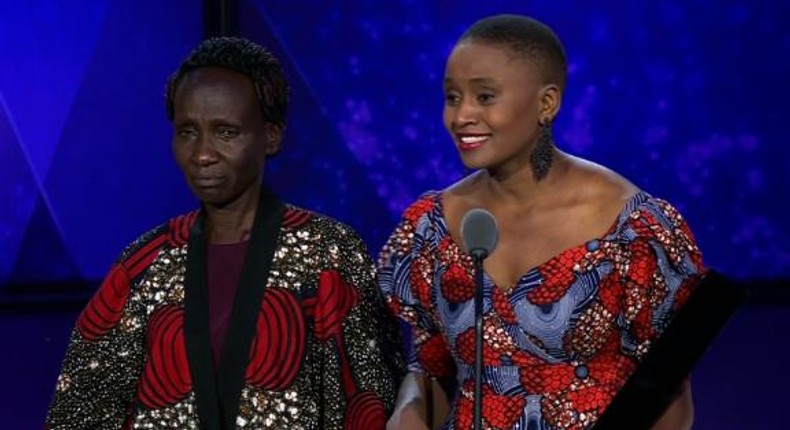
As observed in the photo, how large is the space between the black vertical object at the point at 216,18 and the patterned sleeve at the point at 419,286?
1.48 meters

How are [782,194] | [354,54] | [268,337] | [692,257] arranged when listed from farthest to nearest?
[354,54]
[782,194]
[268,337]
[692,257]

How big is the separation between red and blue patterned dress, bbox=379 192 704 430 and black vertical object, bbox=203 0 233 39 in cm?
166

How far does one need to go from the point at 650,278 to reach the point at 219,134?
2.52 ft

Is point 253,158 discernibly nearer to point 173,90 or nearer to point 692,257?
point 173,90

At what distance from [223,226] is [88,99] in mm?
1484

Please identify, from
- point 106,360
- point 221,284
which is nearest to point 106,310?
point 106,360

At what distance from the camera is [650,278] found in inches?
90.5

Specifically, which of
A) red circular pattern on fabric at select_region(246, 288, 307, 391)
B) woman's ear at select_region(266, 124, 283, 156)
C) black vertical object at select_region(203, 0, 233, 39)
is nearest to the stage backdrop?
black vertical object at select_region(203, 0, 233, 39)

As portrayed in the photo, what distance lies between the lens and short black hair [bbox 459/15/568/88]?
231 centimetres

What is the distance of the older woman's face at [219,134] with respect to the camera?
2.52m

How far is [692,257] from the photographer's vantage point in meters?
2.32

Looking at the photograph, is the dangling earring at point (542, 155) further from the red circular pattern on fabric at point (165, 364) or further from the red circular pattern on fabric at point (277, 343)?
the red circular pattern on fabric at point (165, 364)

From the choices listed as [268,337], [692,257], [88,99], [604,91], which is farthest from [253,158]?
[88,99]

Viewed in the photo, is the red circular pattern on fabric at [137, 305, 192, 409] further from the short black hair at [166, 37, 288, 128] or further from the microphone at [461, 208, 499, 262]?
the microphone at [461, 208, 499, 262]
